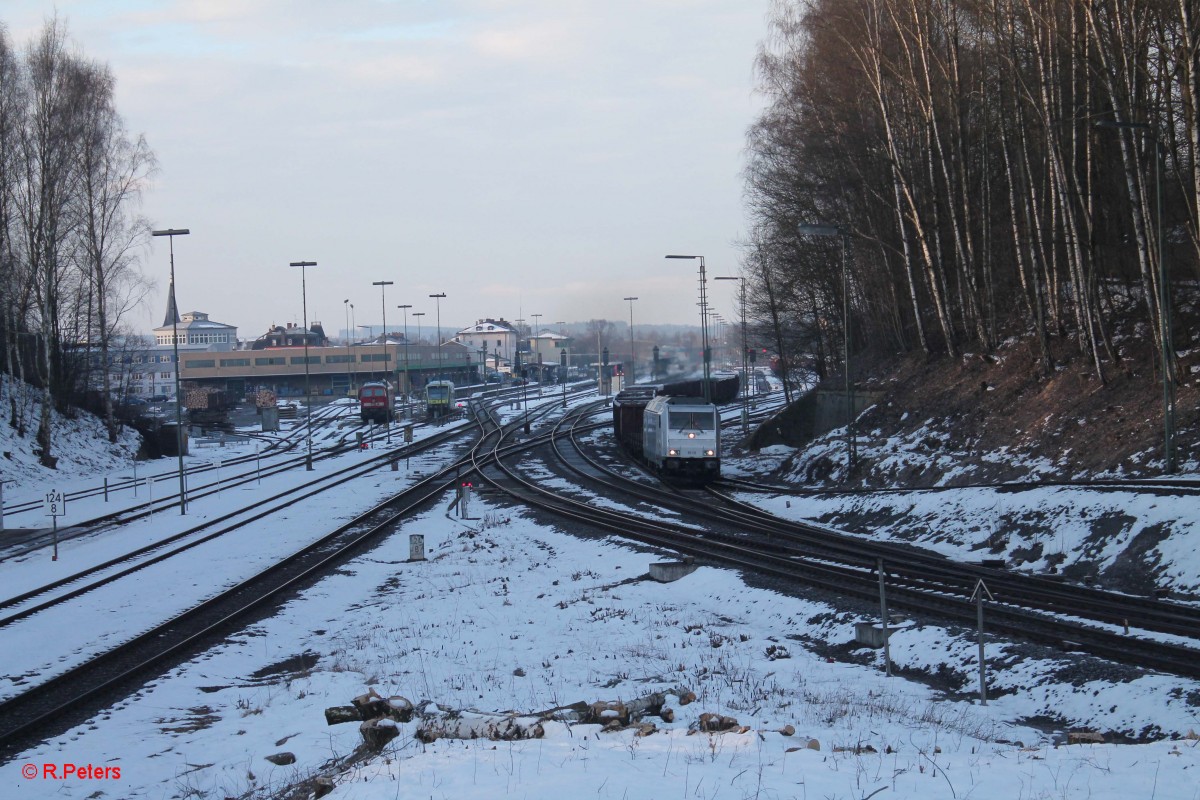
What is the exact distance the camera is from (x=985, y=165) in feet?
100

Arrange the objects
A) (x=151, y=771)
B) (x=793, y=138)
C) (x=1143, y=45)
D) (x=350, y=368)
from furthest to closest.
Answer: (x=350, y=368) < (x=793, y=138) < (x=1143, y=45) < (x=151, y=771)

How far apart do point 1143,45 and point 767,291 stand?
107 ft

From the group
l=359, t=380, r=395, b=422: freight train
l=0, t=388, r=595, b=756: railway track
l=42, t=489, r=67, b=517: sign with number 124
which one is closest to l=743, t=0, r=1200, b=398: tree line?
l=0, t=388, r=595, b=756: railway track

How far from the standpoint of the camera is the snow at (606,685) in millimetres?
7273

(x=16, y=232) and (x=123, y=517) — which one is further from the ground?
(x=16, y=232)

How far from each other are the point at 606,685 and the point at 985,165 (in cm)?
2490

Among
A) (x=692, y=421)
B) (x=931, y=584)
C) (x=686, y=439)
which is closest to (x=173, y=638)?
(x=931, y=584)

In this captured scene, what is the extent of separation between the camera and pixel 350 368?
120 metres

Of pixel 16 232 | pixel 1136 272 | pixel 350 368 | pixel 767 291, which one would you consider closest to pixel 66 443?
pixel 16 232

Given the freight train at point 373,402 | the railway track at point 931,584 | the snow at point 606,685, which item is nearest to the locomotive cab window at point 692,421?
the railway track at point 931,584

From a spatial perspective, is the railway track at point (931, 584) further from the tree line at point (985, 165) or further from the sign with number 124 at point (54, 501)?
the sign with number 124 at point (54, 501)

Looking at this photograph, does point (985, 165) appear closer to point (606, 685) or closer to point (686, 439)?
point (686, 439)

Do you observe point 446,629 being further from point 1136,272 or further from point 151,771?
point 1136,272

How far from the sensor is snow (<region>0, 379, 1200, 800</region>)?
727 cm
